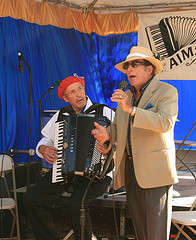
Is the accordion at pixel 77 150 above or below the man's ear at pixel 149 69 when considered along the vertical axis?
below

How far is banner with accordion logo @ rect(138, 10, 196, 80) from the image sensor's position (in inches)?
265

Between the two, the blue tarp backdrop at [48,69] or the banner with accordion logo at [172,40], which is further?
the banner with accordion logo at [172,40]

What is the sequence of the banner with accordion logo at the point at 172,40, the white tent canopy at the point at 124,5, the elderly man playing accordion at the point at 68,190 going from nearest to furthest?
the elderly man playing accordion at the point at 68,190, the white tent canopy at the point at 124,5, the banner with accordion logo at the point at 172,40

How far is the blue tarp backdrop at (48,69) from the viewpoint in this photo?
17.5 feet

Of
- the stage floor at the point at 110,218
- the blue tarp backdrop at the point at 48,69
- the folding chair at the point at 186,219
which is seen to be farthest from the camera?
the blue tarp backdrop at the point at 48,69

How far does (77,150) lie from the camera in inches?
123

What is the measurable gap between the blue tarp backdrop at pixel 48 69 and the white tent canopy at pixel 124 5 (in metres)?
0.49

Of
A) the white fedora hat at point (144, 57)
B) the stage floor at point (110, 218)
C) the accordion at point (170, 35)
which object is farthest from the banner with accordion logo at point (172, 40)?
the white fedora hat at point (144, 57)

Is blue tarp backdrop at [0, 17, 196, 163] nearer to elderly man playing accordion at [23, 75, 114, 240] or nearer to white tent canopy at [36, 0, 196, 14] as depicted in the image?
white tent canopy at [36, 0, 196, 14]

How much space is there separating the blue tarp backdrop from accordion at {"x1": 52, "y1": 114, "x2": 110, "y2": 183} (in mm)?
2348

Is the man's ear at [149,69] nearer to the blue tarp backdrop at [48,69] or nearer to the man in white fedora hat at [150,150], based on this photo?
the man in white fedora hat at [150,150]

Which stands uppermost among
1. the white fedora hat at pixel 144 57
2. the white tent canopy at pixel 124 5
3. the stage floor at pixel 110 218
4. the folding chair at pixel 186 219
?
the white tent canopy at pixel 124 5

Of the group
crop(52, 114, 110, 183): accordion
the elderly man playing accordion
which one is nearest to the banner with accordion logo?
the elderly man playing accordion

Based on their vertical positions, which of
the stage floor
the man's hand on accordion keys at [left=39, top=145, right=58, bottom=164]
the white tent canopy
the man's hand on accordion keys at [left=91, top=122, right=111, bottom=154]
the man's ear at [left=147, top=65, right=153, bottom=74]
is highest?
the white tent canopy
